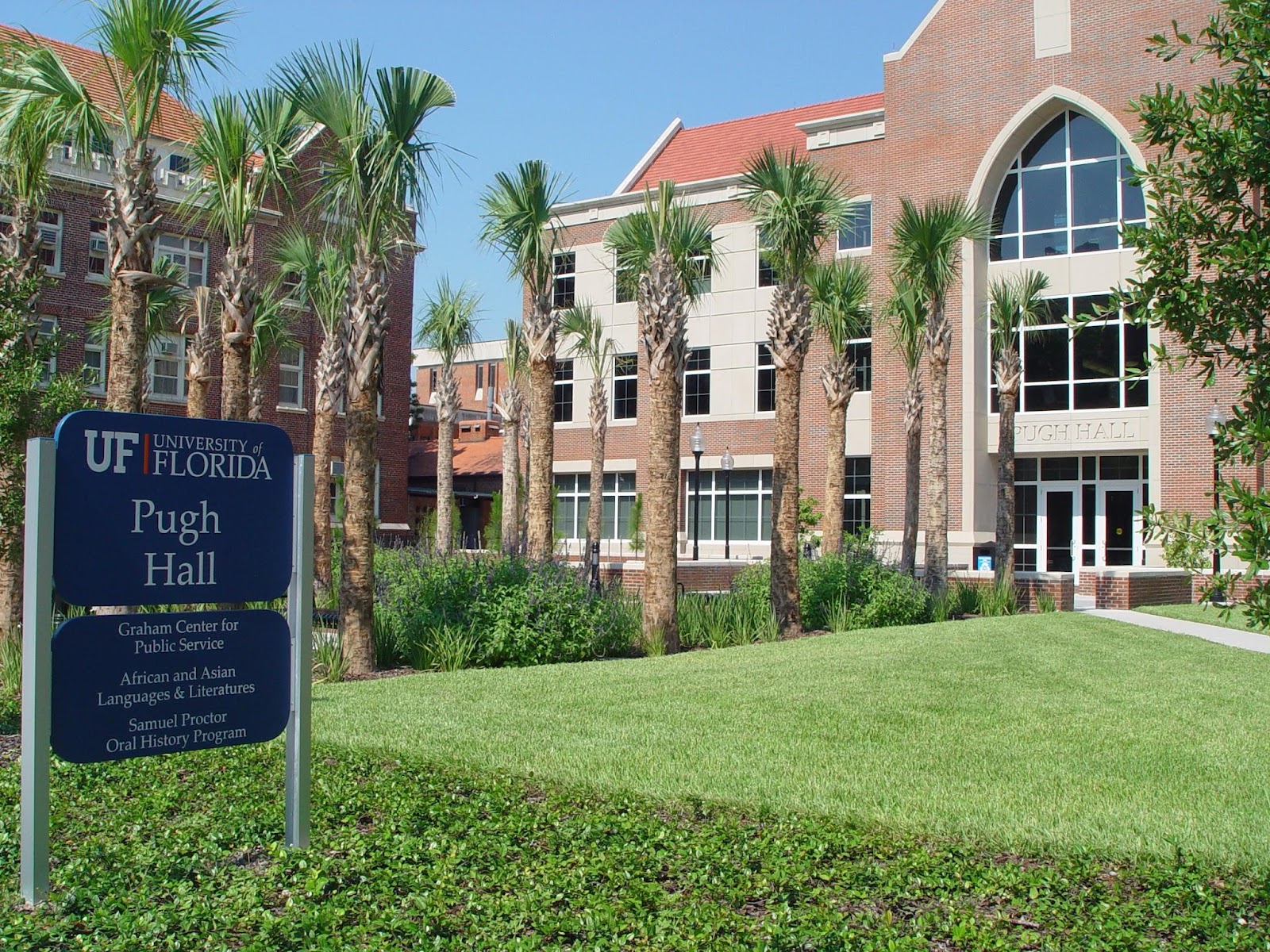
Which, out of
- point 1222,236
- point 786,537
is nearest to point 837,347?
point 786,537

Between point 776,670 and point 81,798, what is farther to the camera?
point 776,670

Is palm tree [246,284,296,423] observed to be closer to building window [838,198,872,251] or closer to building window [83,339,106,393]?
building window [83,339,106,393]

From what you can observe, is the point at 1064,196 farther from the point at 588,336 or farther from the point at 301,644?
the point at 301,644

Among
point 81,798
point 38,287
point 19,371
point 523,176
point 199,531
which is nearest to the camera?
point 199,531

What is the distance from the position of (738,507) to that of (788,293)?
22.7 metres

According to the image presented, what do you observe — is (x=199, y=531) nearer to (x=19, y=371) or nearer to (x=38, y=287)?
(x=19, y=371)

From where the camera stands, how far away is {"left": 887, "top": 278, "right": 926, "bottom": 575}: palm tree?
24891 mm

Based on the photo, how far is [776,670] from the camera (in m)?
12.8

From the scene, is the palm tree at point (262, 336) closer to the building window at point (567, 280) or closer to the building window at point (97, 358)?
the building window at point (97, 358)

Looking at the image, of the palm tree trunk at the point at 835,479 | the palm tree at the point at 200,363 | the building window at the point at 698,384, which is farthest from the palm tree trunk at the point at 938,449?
the building window at the point at 698,384

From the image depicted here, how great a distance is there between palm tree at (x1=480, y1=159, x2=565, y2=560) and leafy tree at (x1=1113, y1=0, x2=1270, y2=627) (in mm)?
12988

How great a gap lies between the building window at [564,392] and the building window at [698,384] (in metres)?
5.06

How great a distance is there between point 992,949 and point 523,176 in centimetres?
1516

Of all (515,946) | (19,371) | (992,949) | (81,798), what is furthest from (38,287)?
(992,949)
